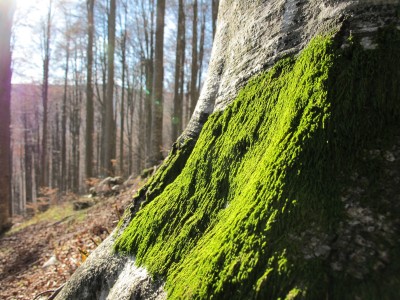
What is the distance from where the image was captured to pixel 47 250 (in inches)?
300

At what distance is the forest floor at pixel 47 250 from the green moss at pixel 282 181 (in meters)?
2.70

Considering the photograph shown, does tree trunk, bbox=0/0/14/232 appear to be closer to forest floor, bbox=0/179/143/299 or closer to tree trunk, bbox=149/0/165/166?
forest floor, bbox=0/179/143/299

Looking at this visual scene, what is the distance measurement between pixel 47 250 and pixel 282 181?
7.32m

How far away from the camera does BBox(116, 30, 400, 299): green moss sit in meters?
1.46

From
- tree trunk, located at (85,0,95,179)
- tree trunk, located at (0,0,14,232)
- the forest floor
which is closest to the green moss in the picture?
the forest floor

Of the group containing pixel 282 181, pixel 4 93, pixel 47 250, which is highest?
pixel 4 93

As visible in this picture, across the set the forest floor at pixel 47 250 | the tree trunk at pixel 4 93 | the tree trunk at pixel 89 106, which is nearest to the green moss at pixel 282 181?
the forest floor at pixel 47 250

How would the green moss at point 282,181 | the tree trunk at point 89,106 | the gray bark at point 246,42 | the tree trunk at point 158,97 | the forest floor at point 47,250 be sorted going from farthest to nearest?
the tree trunk at point 89,106 → the tree trunk at point 158,97 → the forest floor at point 47,250 → the gray bark at point 246,42 → the green moss at point 282,181

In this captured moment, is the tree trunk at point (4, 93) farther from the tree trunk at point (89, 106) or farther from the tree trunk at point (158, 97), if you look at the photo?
the tree trunk at point (89, 106)

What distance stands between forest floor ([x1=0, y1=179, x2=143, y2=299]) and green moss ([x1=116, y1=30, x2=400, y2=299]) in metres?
2.70

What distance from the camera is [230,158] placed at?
7.41ft

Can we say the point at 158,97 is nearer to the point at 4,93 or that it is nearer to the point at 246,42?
the point at 4,93

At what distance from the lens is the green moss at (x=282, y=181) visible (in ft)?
4.80

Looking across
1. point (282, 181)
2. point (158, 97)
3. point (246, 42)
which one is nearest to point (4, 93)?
point (158, 97)
